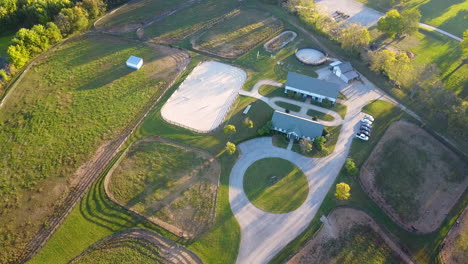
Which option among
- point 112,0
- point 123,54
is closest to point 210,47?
point 123,54

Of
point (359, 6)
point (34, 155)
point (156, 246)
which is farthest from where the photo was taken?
point (359, 6)

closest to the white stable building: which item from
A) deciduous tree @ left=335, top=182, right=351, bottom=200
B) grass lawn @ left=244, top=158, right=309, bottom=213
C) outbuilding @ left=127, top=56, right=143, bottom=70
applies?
grass lawn @ left=244, top=158, right=309, bottom=213

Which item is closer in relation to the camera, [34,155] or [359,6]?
[34,155]

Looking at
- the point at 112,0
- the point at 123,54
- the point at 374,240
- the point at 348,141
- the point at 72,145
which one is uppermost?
the point at 112,0

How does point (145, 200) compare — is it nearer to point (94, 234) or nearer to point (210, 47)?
point (94, 234)

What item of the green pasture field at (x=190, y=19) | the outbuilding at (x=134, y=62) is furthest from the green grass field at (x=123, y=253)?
the green pasture field at (x=190, y=19)

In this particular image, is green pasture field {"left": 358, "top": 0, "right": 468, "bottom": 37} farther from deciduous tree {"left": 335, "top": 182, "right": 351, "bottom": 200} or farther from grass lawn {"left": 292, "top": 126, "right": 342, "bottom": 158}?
deciduous tree {"left": 335, "top": 182, "right": 351, "bottom": 200}
